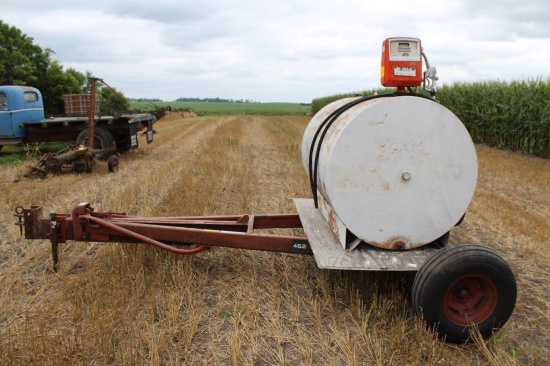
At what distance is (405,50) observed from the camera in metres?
3.82

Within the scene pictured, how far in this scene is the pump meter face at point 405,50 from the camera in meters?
3.82

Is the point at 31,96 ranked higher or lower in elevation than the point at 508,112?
higher

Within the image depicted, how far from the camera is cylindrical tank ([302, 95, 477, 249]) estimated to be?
11.3 feet

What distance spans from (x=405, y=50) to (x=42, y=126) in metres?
11.0

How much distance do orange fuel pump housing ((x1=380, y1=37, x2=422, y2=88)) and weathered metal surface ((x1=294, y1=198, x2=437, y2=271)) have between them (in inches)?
57.1

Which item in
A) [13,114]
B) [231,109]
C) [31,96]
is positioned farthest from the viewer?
[231,109]

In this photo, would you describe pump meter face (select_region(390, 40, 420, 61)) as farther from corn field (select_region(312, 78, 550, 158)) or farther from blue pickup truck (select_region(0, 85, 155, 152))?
corn field (select_region(312, 78, 550, 158))

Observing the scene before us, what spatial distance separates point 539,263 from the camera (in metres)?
4.88

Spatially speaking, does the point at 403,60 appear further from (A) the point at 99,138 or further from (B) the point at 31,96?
(B) the point at 31,96

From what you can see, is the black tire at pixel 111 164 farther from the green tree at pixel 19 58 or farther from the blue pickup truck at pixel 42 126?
the green tree at pixel 19 58

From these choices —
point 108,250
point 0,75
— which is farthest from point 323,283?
point 0,75

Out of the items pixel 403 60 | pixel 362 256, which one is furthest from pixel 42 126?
pixel 362 256

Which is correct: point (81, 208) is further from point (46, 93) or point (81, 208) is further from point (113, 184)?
point (46, 93)

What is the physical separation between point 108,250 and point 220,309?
1.89m
